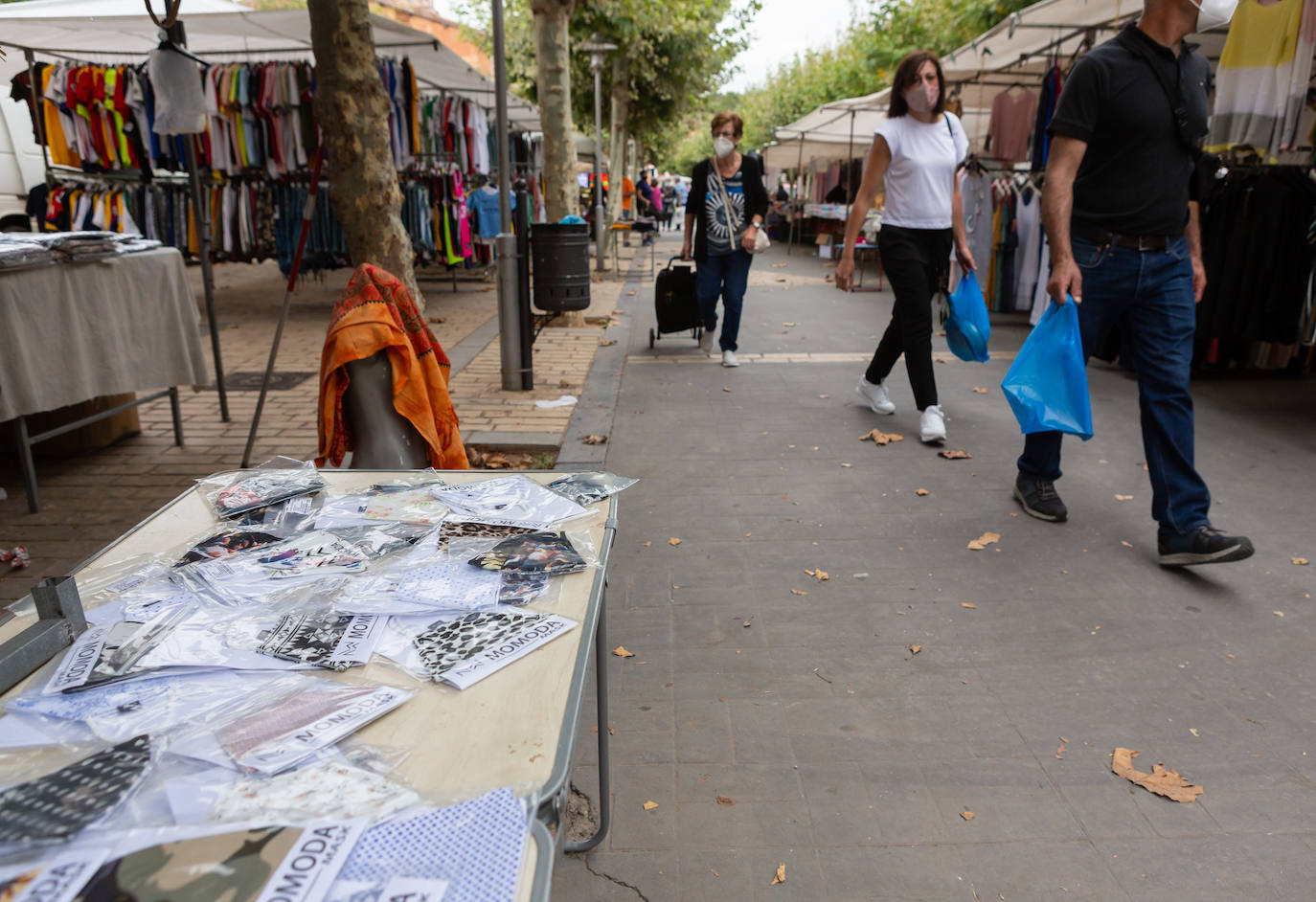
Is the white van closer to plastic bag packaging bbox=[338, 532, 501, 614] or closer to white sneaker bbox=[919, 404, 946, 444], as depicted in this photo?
white sneaker bbox=[919, 404, 946, 444]

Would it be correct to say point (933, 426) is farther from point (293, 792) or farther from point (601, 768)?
point (293, 792)

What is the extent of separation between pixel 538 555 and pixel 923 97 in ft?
15.5

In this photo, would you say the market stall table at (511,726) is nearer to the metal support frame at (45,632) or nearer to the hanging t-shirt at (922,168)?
the metal support frame at (45,632)

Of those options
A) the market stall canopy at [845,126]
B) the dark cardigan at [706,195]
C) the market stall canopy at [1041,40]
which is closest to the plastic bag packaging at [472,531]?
the dark cardigan at [706,195]

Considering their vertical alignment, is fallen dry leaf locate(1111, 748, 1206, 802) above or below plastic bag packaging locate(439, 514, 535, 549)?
below

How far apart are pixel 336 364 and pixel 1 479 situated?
3296 mm

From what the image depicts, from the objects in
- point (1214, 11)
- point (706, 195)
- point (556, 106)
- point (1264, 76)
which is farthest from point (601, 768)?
point (556, 106)

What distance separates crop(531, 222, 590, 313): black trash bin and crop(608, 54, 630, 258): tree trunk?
45.6ft

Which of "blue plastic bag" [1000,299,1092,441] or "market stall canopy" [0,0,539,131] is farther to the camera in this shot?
"market stall canopy" [0,0,539,131]

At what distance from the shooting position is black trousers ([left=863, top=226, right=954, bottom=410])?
18.6 feet

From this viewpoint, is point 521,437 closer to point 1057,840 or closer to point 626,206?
point 1057,840

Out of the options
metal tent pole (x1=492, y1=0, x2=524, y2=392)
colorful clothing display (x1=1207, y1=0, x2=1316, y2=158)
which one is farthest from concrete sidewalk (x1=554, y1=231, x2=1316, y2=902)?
colorful clothing display (x1=1207, y1=0, x2=1316, y2=158)

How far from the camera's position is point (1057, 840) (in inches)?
92.5

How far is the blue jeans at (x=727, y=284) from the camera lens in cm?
799
